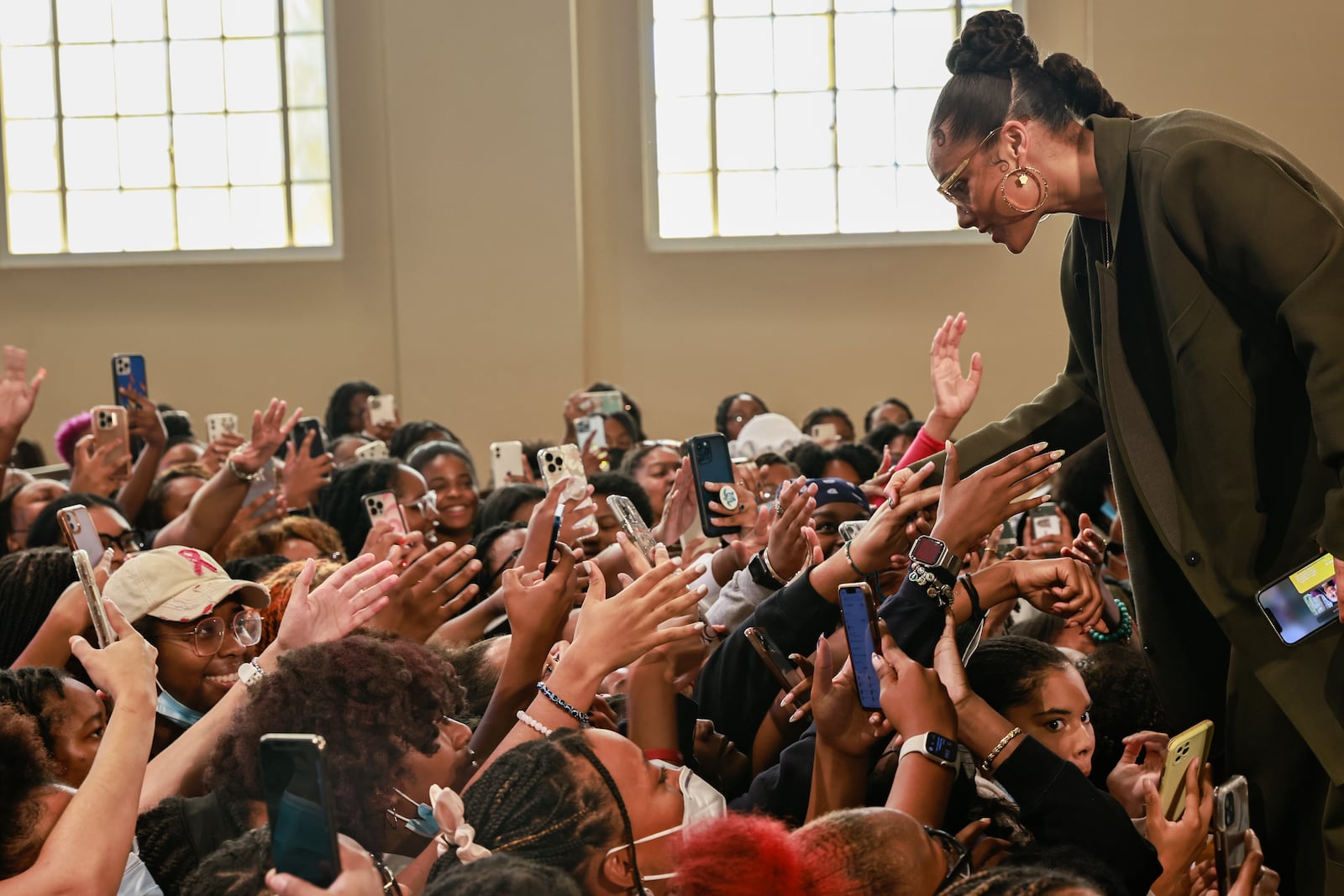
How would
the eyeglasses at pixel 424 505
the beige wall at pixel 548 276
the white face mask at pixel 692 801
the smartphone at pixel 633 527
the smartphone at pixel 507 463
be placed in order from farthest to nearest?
1. the beige wall at pixel 548 276
2. the smartphone at pixel 507 463
3. the eyeglasses at pixel 424 505
4. the smartphone at pixel 633 527
5. the white face mask at pixel 692 801

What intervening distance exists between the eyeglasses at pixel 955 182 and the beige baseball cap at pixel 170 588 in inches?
64.5

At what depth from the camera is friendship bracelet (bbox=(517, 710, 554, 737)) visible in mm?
2078

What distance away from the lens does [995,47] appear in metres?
2.37

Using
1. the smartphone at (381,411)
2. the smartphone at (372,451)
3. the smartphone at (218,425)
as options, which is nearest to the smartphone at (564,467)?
the smartphone at (372,451)

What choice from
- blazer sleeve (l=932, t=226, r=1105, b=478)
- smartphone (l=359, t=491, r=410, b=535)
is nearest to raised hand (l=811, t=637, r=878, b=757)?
blazer sleeve (l=932, t=226, r=1105, b=478)

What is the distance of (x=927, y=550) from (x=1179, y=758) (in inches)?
20.1

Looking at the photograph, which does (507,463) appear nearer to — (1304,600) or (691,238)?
(1304,600)

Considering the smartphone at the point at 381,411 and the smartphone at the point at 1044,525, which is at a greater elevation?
the smartphone at the point at 381,411

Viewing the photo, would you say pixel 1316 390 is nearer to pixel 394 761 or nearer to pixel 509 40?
pixel 394 761

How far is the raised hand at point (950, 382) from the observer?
310 cm

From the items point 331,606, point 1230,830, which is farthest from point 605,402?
point 1230,830

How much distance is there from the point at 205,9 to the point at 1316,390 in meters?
10.6

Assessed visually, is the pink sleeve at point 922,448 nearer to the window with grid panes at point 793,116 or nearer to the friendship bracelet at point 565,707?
the friendship bracelet at point 565,707

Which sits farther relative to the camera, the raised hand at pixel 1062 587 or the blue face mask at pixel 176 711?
the blue face mask at pixel 176 711
